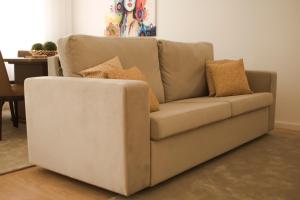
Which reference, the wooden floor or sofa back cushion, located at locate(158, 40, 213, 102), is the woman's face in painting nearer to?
sofa back cushion, located at locate(158, 40, 213, 102)

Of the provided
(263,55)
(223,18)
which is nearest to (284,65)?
(263,55)

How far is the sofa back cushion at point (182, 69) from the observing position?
3000 millimetres

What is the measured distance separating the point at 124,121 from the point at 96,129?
0.76 feet

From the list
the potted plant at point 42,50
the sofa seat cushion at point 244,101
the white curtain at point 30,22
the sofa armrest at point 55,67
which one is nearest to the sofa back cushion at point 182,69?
the sofa seat cushion at point 244,101

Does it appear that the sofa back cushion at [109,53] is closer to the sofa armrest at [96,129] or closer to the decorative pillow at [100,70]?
the decorative pillow at [100,70]

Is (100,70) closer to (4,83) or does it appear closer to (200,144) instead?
(200,144)

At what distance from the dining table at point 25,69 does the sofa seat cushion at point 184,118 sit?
181cm

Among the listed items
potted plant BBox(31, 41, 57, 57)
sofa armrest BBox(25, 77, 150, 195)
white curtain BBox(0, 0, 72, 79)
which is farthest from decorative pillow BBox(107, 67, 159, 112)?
white curtain BBox(0, 0, 72, 79)

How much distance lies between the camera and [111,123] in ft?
6.16

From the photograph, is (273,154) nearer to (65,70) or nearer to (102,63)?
(102,63)

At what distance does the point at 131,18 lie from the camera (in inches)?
195

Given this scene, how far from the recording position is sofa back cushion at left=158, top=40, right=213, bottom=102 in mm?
3000

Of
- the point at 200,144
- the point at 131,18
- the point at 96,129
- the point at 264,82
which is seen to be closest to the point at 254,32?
the point at 264,82

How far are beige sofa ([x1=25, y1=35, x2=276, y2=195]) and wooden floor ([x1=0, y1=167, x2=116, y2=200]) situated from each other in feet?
0.23
